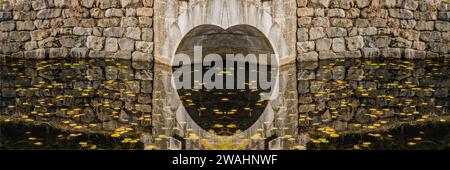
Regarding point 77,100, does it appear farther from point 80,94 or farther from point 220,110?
point 220,110

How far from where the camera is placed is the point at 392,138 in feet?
26.5

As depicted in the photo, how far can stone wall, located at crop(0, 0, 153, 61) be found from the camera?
13906 mm

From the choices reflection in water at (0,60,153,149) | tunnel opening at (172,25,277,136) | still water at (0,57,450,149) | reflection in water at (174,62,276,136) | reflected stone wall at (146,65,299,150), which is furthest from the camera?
tunnel opening at (172,25,277,136)

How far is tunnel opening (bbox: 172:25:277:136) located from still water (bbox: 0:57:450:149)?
0.05 metres

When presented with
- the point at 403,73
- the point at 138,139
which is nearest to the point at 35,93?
the point at 138,139

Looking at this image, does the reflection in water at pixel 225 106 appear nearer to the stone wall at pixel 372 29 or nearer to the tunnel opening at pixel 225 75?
the tunnel opening at pixel 225 75

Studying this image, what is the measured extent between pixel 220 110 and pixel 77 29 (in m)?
5.91

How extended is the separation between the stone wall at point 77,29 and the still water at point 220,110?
34.8 inches

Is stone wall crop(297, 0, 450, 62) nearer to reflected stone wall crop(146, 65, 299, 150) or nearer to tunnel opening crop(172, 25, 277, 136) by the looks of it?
tunnel opening crop(172, 25, 277, 136)

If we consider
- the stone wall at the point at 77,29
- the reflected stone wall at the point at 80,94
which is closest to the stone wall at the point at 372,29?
the stone wall at the point at 77,29

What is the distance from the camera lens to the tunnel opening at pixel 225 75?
9281 mm

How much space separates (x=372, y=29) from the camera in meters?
14.8

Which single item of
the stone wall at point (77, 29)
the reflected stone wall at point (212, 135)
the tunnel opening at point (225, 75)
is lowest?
the reflected stone wall at point (212, 135)

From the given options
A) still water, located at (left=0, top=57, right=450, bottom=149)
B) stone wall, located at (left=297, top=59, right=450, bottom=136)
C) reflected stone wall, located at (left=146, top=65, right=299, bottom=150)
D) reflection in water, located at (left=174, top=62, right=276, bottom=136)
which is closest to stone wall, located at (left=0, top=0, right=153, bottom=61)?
still water, located at (left=0, top=57, right=450, bottom=149)
